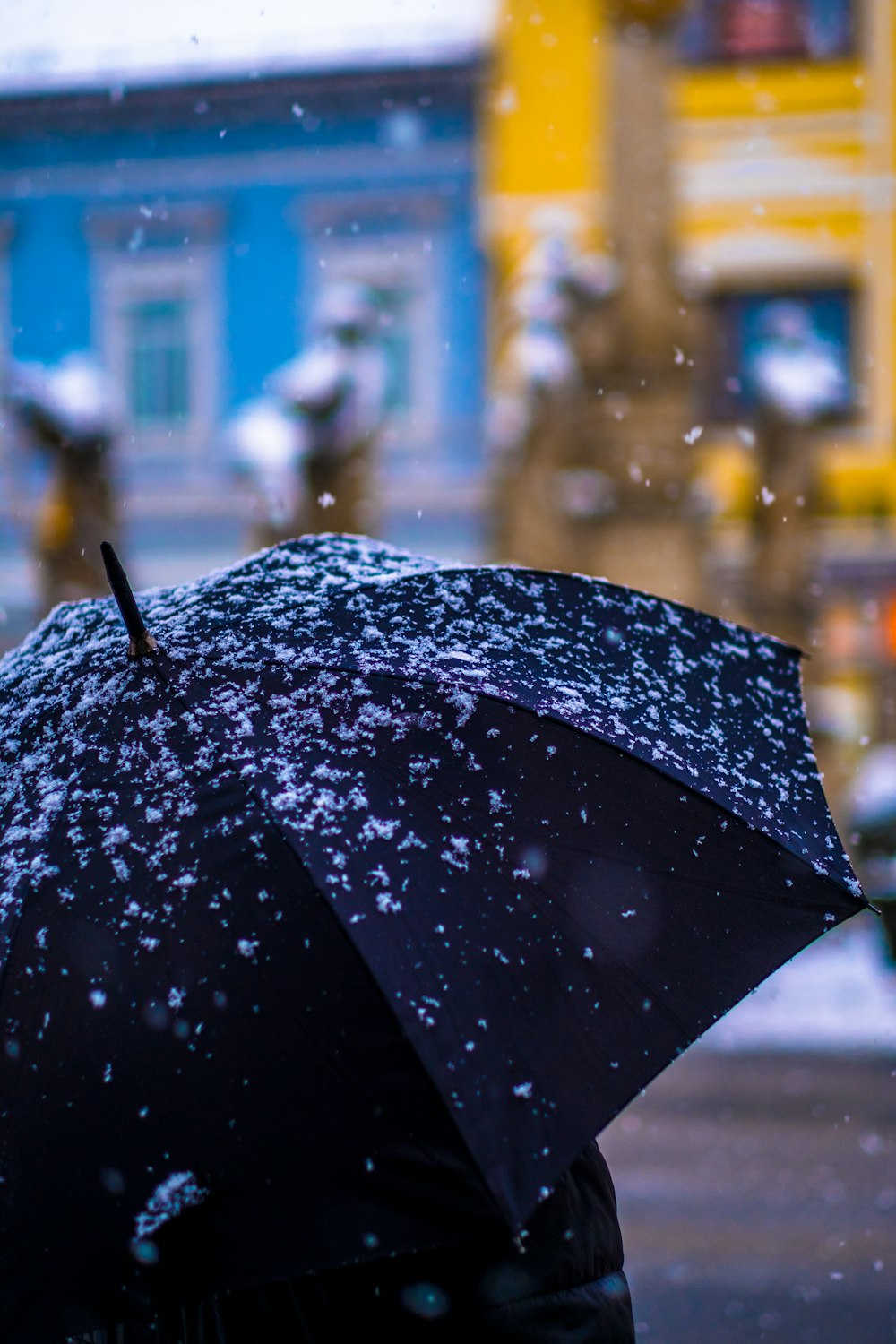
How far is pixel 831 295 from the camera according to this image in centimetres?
1709

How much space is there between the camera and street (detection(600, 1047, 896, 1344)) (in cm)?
429

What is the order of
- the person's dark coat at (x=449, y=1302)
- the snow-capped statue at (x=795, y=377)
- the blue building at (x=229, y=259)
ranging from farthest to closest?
the blue building at (x=229, y=259), the snow-capped statue at (x=795, y=377), the person's dark coat at (x=449, y=1302)

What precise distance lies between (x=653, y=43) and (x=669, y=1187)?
7.33 m

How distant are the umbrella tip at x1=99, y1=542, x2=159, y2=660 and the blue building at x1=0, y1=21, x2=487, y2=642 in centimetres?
1576

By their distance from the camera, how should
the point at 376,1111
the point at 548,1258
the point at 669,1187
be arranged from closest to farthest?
the point at 376,1111 < the point at 548,1258 < the point at 669,1187

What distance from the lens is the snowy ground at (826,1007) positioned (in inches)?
325

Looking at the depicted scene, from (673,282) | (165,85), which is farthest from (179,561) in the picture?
(673,282)

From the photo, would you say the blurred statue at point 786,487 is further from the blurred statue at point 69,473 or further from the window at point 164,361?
the window at point 164,361

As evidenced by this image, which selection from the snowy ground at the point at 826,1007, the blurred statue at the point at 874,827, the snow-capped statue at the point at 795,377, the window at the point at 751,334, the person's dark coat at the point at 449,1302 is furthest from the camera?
the window at the point at 751,334

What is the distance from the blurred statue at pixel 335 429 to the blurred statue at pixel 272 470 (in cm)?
10

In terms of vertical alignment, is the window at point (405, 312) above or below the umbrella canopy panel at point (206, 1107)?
above

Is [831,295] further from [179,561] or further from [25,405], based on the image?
[25,405]

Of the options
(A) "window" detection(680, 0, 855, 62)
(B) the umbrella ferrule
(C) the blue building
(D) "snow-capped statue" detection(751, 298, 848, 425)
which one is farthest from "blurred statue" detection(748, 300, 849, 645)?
(B) the umbrella ferrule

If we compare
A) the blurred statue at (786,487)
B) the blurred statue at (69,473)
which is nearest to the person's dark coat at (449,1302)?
the blurred statue at (69,473)
